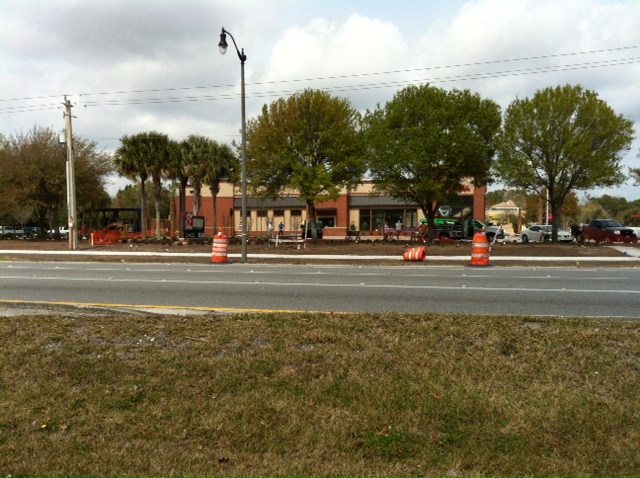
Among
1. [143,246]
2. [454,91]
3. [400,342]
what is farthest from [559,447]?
[143,246]

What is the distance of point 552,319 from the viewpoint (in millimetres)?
6566

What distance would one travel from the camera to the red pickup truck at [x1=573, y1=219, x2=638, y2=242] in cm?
3105

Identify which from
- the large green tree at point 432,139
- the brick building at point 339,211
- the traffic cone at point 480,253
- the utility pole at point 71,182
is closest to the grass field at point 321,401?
the traffic cone at point 480,253

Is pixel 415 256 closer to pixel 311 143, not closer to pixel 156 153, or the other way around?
pixel 311 143

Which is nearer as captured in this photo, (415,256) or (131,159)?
(415,256)

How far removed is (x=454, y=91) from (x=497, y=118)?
2.75 meters

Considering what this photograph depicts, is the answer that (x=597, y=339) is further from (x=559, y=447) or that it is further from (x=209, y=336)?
(x=209, y=336)

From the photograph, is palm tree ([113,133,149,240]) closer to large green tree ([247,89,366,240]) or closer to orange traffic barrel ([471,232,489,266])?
large green tree ([247,89,366,240])

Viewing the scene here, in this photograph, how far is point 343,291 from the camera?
11.4 metres

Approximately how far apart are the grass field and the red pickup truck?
29090 millimetres

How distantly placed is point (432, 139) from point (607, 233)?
14.3m

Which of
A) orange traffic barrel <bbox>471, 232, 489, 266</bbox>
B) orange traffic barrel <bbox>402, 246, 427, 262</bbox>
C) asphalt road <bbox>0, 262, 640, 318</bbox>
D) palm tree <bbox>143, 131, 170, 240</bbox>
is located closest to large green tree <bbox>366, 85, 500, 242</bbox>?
orange traffic barrel <bbox>402, 246, 427, 262</bbox>

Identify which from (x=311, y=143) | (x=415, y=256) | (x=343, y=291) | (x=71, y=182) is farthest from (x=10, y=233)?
(x=343, y=291)

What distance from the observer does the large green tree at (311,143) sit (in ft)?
89.8
